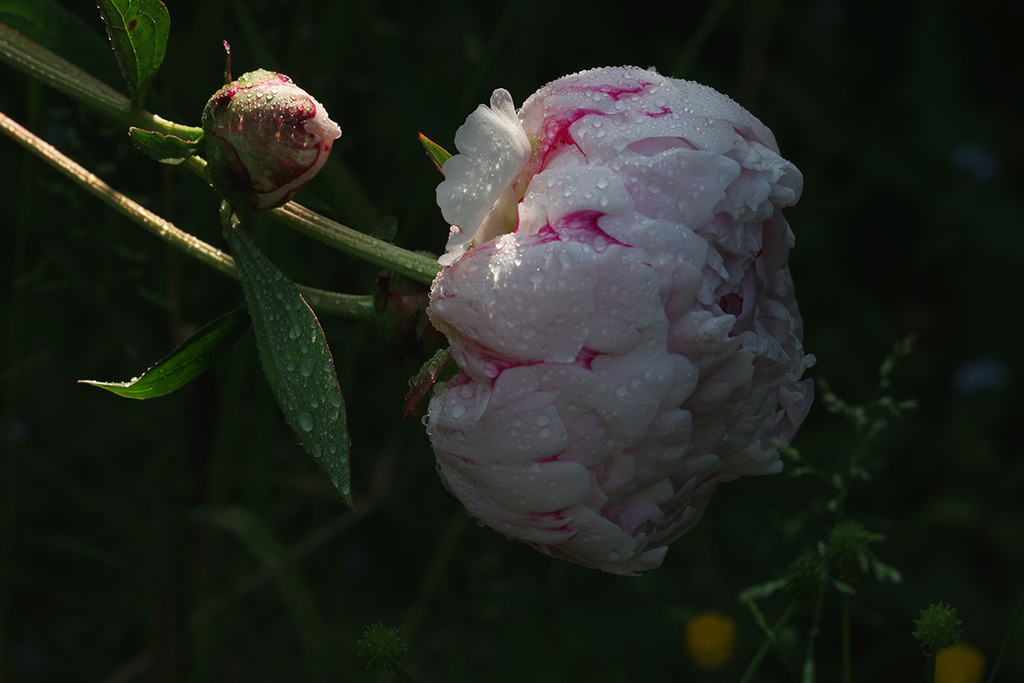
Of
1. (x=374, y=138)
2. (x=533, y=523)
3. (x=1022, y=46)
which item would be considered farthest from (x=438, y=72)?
(x=1022, y=46)

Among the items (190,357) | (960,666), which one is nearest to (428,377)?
(190,357)

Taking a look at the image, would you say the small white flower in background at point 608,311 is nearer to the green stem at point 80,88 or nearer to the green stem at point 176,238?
the green stem at point 176,238

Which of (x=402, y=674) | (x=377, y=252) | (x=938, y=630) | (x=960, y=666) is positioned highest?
(x=377, y=252)

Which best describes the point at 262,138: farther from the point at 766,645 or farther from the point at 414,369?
the point at 414,369

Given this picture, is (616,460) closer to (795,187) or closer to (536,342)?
(536,342)

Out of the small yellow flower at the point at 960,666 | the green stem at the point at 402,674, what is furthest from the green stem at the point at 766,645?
the small yellow flower at the point at 960,666

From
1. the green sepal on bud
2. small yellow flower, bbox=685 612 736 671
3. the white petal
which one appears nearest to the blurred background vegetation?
small yellow flower, bbox=685 612 736 671
